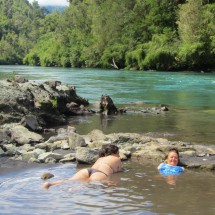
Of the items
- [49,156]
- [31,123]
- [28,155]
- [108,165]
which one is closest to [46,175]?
[108,165]

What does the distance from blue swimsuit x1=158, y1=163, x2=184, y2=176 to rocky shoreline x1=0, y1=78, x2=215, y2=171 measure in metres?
0.59

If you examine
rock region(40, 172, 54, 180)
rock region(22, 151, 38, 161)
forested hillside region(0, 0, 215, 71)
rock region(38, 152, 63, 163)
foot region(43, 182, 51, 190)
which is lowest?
rock region(22, 151, 38, 161)

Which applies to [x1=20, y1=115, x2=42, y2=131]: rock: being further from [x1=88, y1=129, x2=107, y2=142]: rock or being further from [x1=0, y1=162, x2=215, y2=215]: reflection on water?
[x1=0, y1=162, x2=215, y2=215]: reflection on water

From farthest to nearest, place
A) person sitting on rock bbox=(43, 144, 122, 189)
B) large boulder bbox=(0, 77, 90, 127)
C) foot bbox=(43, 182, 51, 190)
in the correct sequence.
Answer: large boulder bbox=(0, 77, 90, 127) → person sitting on rock bbox=(43, 144, 122, 189) → foot bbox=(43, 182, 51, 190)

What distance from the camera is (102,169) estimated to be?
9.20 m

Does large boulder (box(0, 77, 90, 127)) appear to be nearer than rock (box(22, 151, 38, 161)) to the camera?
No

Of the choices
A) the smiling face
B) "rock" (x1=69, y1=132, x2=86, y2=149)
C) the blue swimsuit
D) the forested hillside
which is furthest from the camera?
the forested hillside

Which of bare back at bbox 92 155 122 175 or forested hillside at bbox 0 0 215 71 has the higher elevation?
forested hillside at bbox 0 0 215 71

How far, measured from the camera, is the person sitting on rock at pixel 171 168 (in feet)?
30.4

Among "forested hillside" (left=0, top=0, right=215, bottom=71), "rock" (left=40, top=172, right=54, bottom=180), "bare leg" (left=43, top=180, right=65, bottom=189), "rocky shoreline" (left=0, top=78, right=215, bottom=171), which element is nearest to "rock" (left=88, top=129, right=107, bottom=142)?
"rocky shoreline" (left=0, top=78, right=215, bottom=171)

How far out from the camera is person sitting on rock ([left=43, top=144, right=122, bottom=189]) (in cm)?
876

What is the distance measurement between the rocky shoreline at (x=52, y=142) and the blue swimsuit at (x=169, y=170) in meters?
0.59

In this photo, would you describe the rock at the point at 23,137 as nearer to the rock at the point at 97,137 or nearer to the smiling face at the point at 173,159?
the rock at the point at 97,137

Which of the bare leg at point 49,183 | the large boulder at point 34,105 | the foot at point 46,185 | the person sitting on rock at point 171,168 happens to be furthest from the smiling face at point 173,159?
the large boulder at point 34,105
